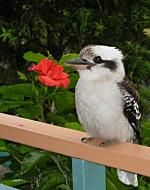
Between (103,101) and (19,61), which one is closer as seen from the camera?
(103,101)

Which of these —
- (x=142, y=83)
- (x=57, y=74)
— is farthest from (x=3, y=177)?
(x=142, y=83)

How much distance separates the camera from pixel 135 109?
6.08 feet

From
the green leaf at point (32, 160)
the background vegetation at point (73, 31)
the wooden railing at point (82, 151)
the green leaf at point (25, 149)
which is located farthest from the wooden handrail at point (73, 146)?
the background vegetation at point (73, 31)

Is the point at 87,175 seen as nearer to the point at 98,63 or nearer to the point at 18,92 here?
the point at 98,63

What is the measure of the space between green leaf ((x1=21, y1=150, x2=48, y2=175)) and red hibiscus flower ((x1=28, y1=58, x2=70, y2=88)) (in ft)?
1.01

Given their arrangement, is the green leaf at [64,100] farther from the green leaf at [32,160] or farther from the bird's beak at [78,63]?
the bird's beak at [78,63]

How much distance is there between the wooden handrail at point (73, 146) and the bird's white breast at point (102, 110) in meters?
0.06

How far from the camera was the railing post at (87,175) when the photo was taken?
1.60 m

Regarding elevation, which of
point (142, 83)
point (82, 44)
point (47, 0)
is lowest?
point (142, 83)

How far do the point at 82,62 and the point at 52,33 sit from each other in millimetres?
1906

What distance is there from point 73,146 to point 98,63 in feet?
0.81

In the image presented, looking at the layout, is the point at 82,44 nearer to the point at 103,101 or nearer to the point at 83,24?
the point at 83,24

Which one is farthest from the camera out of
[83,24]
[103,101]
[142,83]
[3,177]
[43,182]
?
[142,83]

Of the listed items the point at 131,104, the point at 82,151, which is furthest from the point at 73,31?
the point at 82,151
